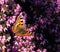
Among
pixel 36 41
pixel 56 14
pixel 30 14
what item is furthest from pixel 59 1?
pixel 36 41

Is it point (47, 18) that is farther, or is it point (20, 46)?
point (47, 18)

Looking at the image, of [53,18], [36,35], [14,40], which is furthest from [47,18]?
[14,40]

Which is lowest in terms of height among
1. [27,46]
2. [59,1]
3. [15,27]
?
[27,46]

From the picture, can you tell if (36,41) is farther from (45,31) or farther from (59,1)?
(59,1)

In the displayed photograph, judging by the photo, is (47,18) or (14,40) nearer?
(14,40)

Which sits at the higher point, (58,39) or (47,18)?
(47,18)

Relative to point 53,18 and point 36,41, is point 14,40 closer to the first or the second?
point 36,41
